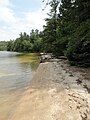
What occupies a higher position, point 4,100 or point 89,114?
point 89,114

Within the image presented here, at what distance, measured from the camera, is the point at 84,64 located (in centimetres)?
1446

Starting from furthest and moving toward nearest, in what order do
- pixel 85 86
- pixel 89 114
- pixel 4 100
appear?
pixel 4 100 → pixel 85 86 → pixel 89 114

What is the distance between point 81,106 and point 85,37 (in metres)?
6.79

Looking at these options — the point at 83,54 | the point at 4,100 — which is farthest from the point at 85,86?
the point at 83,54

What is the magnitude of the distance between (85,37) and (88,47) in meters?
1.89

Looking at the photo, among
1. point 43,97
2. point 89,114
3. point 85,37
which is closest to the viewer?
point 89,114

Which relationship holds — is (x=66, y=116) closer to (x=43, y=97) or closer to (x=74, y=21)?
(x=43, y=97)

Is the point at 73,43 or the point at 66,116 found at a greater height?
the point at 73,43

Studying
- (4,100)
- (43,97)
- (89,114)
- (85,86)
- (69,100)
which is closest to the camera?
(89,114)

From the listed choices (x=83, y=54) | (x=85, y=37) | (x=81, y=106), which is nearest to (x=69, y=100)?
(x=81, y=106)

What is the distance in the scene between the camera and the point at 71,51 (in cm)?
1551

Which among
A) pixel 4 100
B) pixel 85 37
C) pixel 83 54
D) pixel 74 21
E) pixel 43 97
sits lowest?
pixel 4 100

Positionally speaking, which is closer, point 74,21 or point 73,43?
point 73,43

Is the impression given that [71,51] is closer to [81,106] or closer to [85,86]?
[85,86]
